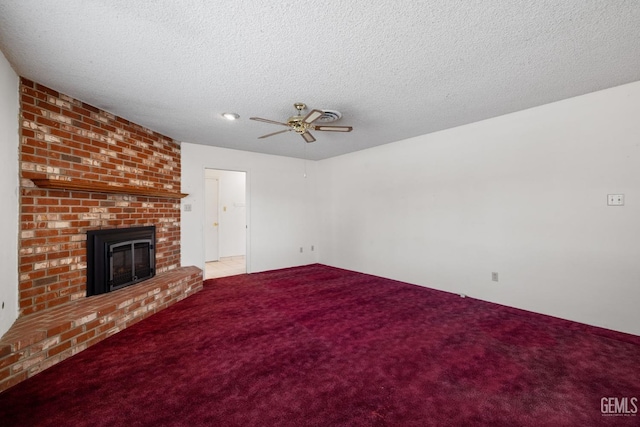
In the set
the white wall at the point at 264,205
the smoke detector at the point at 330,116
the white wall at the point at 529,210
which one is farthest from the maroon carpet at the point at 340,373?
the smoke detector at the point at 330,116

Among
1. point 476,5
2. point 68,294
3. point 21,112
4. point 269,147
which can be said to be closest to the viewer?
point 476,5

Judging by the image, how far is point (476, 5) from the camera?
1595 millimetres

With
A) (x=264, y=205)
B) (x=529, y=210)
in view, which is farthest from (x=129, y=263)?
(x=529, y=210)

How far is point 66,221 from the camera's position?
8.89 ft

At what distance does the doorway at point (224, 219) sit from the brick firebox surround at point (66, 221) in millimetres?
2834

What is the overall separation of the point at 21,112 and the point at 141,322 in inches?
90.4

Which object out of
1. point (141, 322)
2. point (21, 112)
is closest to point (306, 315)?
point (141, 322)

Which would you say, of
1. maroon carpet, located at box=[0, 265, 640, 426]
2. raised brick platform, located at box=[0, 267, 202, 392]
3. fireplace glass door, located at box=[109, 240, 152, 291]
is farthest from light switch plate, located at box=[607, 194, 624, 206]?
fireplace glass door, located at box=[109, 240, 152, 291]

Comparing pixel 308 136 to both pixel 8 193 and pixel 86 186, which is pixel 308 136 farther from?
pixel 8 193

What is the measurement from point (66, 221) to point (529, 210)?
16.9ft

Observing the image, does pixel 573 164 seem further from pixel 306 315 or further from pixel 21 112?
pixel 21 112

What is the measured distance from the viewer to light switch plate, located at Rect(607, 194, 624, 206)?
2674 millimetres

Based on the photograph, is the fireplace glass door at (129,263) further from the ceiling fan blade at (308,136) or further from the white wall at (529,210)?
the white wall at (529,210)

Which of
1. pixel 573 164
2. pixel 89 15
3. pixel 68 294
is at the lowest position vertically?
pixel 68 294
